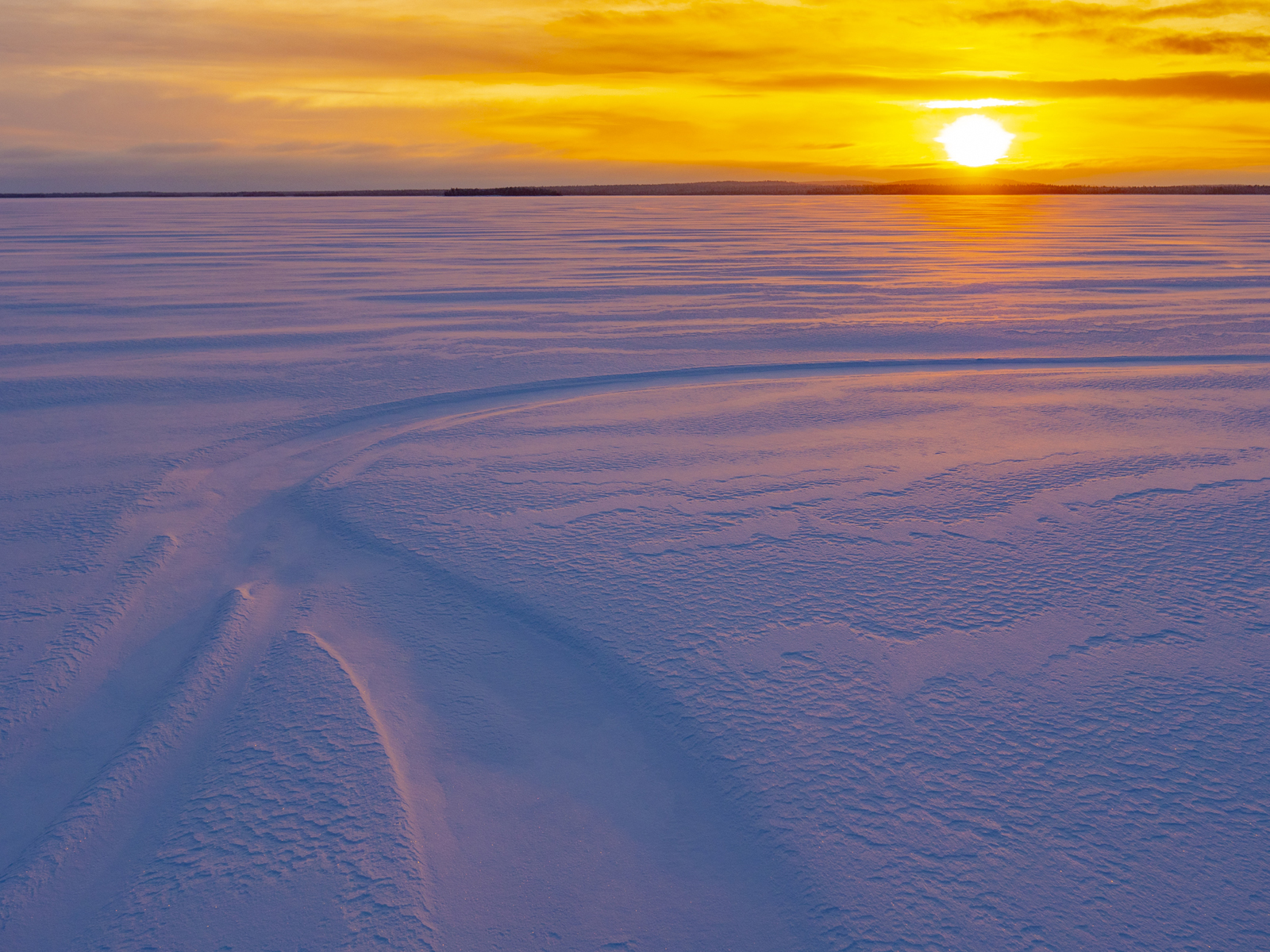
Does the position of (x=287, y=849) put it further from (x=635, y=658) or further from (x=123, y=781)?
(x=635, y=658)

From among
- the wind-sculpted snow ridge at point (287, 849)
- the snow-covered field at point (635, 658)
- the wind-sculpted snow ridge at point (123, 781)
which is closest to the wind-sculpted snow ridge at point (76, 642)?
the snow-covered field at point (635, 658)

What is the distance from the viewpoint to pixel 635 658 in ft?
8.50

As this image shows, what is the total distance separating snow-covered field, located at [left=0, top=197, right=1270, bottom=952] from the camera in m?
1.78

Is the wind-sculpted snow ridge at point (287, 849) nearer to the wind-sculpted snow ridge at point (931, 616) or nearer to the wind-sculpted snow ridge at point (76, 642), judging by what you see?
the wind-sculpted snow ridge at point (76, 642)

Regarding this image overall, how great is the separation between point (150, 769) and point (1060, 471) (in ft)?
12.4

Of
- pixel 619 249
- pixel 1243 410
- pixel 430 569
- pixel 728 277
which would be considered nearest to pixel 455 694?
pixel 430 569

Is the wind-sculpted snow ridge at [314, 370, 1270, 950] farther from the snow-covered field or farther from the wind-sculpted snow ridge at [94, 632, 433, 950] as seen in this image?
the wind-sculpted snow ridge at [94, 632, 433, 950]

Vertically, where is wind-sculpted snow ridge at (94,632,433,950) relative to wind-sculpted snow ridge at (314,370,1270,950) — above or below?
below

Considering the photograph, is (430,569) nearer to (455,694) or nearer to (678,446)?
(455,694)

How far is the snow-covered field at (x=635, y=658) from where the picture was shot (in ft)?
5.82

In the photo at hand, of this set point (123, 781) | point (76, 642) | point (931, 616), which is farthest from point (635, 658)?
point (76, 642)

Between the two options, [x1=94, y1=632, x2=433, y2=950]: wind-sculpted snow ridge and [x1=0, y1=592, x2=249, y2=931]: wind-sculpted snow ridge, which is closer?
[x1=94, y1=632, x2=433, y2=950]: wind-sculpted snow ridge

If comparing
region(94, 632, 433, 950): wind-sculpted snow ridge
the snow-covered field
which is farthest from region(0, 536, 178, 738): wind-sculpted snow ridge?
region(94, 632, 433, 950): wind-sculpted snow ridge

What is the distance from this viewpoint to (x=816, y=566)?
3158mm
